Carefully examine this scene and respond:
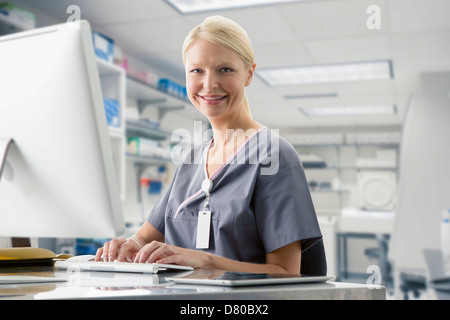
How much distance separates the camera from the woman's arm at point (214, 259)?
31.6 inches

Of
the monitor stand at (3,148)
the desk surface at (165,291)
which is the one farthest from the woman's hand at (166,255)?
the monitor stand at (3,148)

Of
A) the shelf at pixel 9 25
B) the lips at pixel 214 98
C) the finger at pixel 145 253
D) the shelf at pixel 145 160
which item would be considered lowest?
the finger at pixel 145 253

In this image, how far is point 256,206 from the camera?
1.04 m

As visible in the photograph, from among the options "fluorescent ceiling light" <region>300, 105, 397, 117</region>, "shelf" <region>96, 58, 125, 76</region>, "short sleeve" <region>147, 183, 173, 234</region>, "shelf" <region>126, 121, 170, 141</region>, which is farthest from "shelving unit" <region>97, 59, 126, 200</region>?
"fluorescent ceiling light" <region>300, 105, 397, 117</region>

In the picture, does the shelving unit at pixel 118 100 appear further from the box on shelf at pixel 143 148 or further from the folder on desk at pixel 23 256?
the folder on desk at pixel 23 256

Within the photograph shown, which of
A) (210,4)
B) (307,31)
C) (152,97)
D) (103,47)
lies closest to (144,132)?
(152,97)

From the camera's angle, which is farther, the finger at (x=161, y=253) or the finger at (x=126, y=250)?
the finger at (x=126, y=250)

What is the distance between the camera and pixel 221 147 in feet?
4.10

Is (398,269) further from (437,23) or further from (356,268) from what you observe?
(356,268)

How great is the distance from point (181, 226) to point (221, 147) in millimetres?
253

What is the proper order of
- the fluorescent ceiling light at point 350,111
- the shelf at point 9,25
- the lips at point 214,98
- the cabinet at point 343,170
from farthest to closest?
the cabinet at point 343,170
the fluorescent ceiling light at point 350,111
the shelf at point 9,25
the lips at point 214,98

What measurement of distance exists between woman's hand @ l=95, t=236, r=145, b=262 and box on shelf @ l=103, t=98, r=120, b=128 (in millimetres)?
2217

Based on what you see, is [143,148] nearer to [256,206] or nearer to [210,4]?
[210,4]

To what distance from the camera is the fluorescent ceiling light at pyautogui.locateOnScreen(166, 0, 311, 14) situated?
2.86 meters
